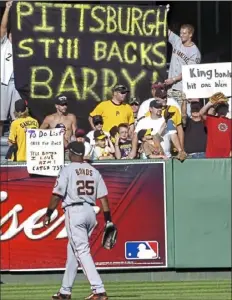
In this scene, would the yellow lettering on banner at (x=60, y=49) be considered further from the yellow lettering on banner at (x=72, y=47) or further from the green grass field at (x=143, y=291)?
the green grass field at (x=143, y=291)

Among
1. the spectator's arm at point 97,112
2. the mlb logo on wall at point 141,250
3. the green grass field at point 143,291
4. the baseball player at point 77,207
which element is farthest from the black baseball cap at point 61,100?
the baseball player at point 77,207

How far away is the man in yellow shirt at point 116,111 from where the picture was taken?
579 inches

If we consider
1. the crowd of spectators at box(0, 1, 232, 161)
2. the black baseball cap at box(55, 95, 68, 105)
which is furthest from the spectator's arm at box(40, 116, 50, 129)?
the black baseball cap at box(55, 95, 68, 105)

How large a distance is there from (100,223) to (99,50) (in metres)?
2.92

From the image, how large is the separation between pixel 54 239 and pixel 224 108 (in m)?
3.39

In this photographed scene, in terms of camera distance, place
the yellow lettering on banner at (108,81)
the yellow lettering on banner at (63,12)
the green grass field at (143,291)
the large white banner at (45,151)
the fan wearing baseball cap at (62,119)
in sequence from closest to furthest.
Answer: the green grass field at (143,291)
the large white banner at (45,151)
the fan wearing baseball cap at (62,119)
the yellow lettering on banner at (63,12)
the yellow lettering on banner at (108,81)

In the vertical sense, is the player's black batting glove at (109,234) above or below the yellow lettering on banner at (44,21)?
below

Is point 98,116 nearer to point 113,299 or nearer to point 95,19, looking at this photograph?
point 95,19

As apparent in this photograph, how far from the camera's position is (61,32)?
50.5 ft

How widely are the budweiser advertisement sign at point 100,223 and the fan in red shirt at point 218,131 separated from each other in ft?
2.88

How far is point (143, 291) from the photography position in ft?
42.8

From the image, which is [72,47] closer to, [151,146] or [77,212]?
[151,146]

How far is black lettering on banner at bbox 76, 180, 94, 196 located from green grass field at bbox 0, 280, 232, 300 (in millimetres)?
1515

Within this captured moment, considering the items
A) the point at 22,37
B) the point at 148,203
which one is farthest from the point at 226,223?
the point at 22,37
